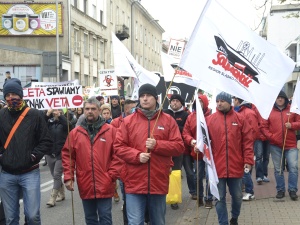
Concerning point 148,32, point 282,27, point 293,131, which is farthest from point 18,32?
point 282,27

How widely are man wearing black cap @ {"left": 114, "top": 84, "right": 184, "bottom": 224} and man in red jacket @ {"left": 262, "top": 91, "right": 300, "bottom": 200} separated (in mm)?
3787

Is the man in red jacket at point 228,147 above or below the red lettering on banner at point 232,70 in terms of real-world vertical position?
below

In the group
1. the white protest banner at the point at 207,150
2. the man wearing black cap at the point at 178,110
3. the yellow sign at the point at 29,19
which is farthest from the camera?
the yellow sign at the point at 29,19

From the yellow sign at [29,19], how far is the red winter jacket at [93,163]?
28058mm

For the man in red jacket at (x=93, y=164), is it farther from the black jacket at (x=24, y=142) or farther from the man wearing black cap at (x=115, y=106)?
the man wearing black cap at (x=115, y=106)

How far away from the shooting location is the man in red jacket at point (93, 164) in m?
5.77

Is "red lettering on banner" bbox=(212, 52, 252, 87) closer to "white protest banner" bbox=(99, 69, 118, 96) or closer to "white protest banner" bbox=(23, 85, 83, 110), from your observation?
"white protest banner" bbox=(23, 85, 83, 110)

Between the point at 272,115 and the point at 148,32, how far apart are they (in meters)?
57.7

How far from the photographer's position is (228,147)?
6.61 m

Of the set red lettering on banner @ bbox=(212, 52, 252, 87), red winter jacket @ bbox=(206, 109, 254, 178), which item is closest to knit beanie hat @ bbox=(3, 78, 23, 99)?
red lettering on banner @ bbox=(212, 52, 252, 87)

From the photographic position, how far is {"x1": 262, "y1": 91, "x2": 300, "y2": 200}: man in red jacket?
8766 millimetres

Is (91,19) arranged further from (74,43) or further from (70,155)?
(70,155)

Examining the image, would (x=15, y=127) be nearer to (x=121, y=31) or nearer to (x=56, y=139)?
(x=56, y=139)

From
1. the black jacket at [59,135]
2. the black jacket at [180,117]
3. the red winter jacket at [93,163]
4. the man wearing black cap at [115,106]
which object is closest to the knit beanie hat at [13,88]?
the red winter jacket at [93,163]
